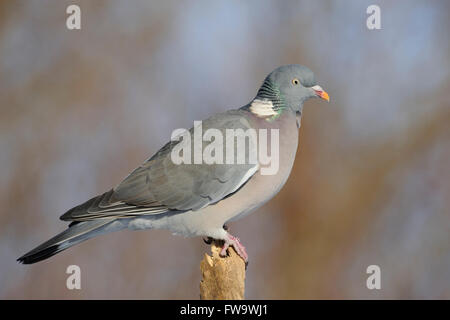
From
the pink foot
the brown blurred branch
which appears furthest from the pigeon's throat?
the brown blurred branch

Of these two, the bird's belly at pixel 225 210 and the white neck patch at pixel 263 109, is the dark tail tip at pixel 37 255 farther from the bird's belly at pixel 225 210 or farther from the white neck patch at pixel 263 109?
the white neck patch at pixel 263 109

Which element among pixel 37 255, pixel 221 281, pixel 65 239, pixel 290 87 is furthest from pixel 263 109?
pixel 37 255

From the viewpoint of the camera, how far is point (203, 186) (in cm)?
373

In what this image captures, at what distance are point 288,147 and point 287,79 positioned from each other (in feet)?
1.53

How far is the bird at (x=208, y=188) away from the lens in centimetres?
366

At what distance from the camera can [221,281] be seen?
133 inches

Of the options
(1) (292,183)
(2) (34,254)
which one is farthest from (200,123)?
(1) (292,183)

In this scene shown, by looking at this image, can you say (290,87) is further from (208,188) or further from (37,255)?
(37,255)

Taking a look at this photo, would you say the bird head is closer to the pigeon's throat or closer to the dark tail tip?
the pigeon's throat

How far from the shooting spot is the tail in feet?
11.4

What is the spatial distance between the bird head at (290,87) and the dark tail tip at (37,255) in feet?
5.61

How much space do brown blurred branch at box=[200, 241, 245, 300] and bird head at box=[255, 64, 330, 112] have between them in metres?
1.13

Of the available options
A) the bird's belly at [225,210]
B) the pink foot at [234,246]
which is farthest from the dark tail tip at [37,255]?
the pink foot at [234,246]

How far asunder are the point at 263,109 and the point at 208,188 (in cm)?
67
